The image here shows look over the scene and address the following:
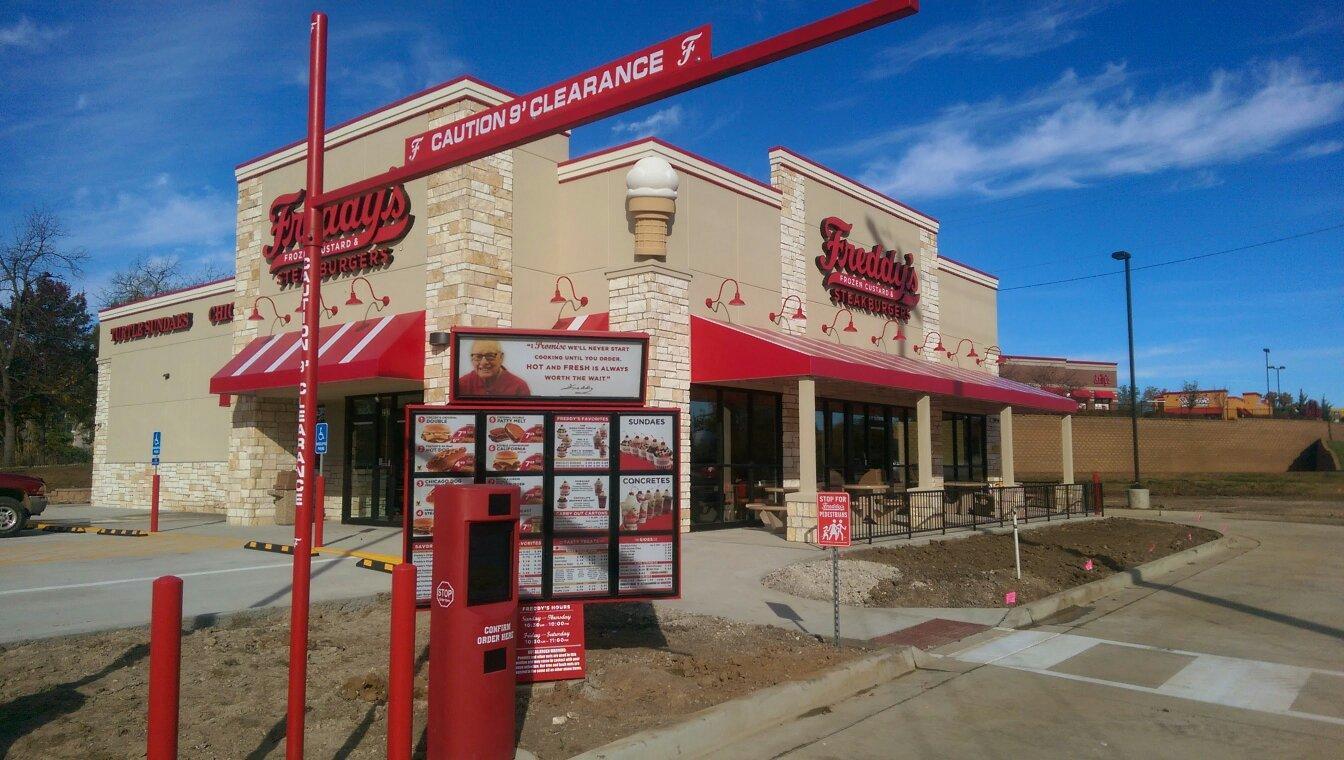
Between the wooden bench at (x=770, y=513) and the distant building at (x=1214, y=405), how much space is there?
4548 cm

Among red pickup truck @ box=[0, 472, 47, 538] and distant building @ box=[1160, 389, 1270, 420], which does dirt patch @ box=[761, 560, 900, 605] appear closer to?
red pickup truck @ box=[0, 472, 47, 538]

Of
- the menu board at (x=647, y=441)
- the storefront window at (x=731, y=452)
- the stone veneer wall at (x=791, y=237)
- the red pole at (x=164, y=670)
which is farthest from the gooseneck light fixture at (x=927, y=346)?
the red pole at (x=164, y=670)

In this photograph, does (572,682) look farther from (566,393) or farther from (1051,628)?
(1051,628)

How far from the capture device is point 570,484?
23.7 ft

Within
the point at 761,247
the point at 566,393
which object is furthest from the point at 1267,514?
the point at 566,393

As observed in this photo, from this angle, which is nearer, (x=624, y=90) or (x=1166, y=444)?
(x=624, y=90)

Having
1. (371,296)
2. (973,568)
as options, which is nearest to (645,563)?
(973,568)

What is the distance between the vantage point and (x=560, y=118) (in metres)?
5.39

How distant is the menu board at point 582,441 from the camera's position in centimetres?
724

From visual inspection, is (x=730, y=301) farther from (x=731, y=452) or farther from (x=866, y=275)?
(x=866, y=275)

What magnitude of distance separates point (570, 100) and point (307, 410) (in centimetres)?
A: 232

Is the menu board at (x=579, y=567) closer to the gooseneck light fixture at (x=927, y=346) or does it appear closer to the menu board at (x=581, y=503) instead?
the menu board at (x=581, y=503)

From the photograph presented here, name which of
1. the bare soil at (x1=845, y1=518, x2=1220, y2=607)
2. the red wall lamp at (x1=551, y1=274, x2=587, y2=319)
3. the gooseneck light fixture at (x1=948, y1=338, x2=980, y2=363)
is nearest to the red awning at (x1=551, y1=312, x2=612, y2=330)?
the red wall lamp at (x1=551, y1=274, x2=587, y2=319)

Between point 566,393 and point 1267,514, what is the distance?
91.4 ft
